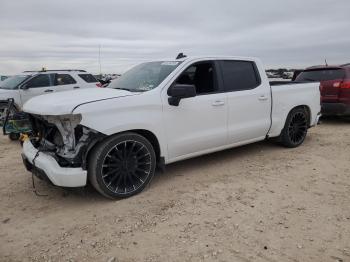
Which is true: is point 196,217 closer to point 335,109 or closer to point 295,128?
point 295,128

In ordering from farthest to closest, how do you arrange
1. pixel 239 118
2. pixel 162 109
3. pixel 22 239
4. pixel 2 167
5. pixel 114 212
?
pixel 2 167
pixel 239 118
pixel 162 109
pixel 114 212
pixel 22 239

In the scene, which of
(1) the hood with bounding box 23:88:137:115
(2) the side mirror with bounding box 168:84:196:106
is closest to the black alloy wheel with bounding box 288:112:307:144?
(2) the side mirror with bounding box 168:84:196:106

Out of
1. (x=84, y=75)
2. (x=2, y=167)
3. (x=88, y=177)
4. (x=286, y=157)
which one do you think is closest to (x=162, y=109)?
(x=88, y=177)

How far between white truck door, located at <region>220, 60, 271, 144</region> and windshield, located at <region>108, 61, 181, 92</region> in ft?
3.19

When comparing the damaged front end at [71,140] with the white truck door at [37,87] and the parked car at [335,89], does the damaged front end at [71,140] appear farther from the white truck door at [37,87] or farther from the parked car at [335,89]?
the white truck door at [37,87]

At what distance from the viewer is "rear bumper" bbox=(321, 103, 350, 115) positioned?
888 cm

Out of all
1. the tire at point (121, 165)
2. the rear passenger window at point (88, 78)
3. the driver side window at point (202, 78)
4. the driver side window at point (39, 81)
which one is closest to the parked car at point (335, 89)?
the driver side window at point (202, 78)

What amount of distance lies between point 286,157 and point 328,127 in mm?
3578

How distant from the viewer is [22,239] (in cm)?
347

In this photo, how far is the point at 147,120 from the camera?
441 centimetres

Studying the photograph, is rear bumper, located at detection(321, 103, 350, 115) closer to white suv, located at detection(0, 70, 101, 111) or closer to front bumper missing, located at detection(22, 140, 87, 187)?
white suv, located at detection(0, 70, 101, 111)

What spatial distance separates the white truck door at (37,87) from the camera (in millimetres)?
10977

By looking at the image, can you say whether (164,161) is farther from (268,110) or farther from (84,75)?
(84,75)

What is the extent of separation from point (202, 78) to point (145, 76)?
88 centimetres
